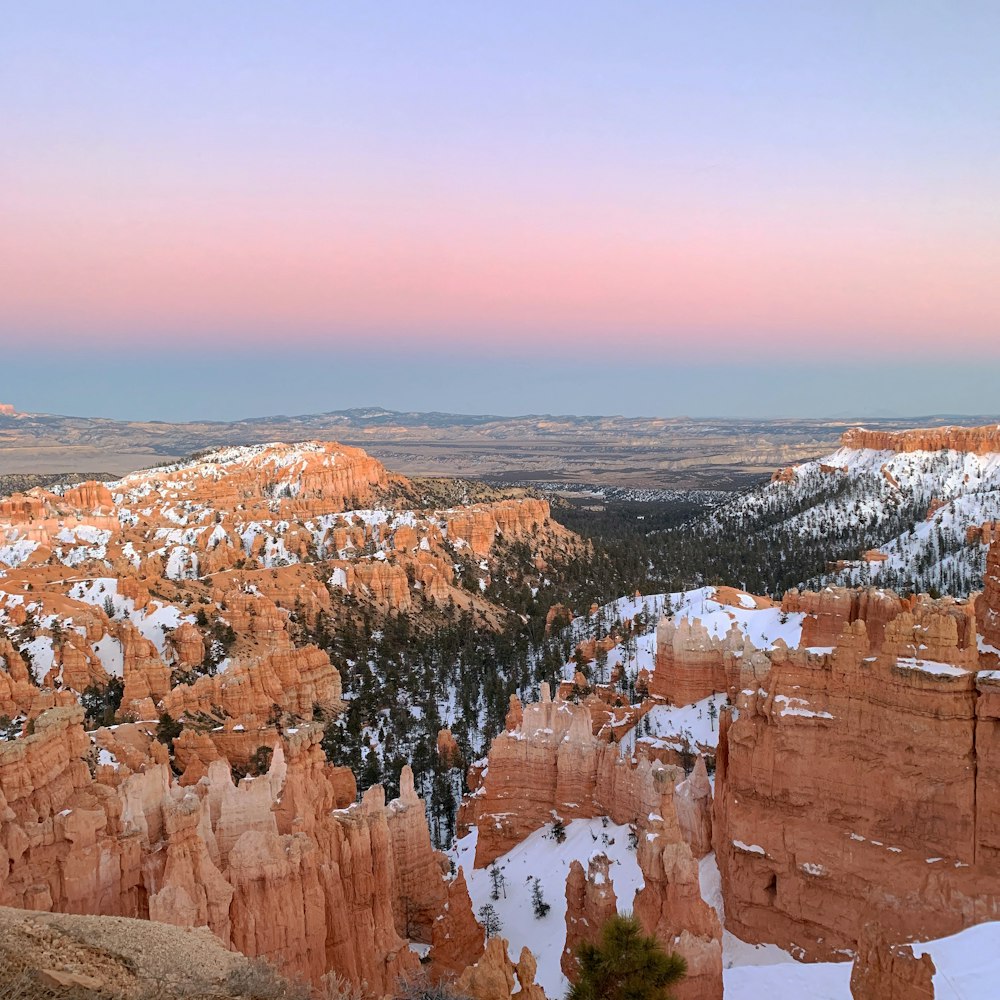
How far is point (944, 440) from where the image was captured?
458ft

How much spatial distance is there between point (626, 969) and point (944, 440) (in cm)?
14972

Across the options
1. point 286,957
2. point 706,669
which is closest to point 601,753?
point 706,669

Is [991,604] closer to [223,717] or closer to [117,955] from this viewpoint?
[117,955]

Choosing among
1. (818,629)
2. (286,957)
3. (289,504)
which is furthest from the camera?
(289,504)

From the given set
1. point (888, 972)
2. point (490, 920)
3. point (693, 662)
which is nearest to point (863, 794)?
point (888, 972)

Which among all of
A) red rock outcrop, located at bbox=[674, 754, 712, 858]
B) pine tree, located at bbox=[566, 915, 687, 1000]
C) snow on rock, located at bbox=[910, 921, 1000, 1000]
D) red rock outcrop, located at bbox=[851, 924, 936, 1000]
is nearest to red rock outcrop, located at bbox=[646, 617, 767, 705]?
red rock outcrop, located at bbox=[674, 754, 712, 858]

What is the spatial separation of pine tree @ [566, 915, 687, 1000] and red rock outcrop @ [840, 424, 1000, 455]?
143 meters

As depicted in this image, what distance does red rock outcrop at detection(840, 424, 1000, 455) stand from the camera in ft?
437

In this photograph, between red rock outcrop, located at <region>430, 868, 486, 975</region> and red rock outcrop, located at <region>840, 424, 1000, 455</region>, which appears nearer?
red rock outcrop, located at <region>430, 868, 486, 975</region>

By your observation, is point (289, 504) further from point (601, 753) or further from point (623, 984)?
point (623, 984)

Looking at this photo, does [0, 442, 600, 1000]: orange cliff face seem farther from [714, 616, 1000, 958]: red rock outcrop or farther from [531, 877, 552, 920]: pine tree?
[714, 616, 1000, 958]: red rock outcrop

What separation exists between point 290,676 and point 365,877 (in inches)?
1082

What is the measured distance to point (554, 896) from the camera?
22688 mm

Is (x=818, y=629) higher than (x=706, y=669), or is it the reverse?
(x=818, y=629)
